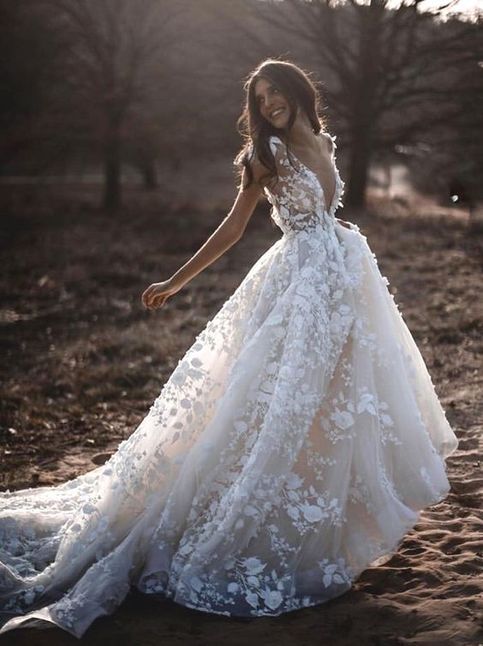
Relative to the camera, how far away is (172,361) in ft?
27.6

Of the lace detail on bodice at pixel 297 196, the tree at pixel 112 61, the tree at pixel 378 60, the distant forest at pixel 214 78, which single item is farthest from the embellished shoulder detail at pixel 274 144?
the tree at pixel 112 61

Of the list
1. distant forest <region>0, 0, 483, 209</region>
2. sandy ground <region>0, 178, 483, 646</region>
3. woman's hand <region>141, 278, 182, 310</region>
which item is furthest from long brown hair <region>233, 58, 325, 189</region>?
distant forest <region>0, 0, 483, 209</region>

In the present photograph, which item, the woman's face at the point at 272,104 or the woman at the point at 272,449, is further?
the woman's face at the point at 272,104

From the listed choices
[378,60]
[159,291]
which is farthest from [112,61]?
[159,291]

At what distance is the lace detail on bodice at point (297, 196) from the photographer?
3.80 meters

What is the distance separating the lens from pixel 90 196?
25.6 meters

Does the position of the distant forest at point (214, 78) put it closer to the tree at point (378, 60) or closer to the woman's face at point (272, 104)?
the tree at point (378, 60)

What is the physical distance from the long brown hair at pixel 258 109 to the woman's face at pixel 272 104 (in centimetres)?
2

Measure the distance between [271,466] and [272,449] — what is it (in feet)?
0.26

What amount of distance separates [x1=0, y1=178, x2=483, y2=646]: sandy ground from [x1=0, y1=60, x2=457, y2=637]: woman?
169mm

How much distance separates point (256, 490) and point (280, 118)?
1699mm

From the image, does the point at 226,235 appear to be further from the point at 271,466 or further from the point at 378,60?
the point at 378,60

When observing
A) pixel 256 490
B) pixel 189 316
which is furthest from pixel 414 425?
pixel 189 316

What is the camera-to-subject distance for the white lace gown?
3.56 m
